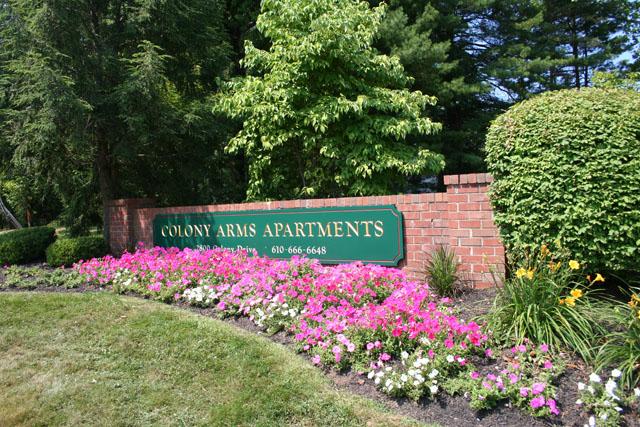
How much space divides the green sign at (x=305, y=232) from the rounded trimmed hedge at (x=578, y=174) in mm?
Result: 1633

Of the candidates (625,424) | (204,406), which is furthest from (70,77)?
(625,424)

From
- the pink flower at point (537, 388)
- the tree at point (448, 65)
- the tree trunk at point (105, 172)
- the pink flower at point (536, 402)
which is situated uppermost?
the tree at point (448, 65)

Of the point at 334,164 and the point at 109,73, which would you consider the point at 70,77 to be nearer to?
the point at 109,73

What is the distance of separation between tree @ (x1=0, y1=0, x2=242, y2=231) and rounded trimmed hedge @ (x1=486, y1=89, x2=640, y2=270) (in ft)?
20.9

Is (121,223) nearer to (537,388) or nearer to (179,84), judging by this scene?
(179,84)

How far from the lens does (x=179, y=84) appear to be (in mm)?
10711

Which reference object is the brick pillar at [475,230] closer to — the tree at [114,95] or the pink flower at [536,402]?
the pink flower at [536,402]

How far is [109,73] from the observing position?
360 inches

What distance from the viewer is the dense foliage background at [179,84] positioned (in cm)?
824

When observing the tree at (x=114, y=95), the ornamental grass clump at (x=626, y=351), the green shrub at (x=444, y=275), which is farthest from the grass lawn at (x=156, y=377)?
the tree at (x=114, y=95)

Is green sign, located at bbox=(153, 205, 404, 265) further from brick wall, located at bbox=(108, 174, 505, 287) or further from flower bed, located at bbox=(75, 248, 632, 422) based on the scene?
flower bed, located at bbox=(75, 248, 632, 422)

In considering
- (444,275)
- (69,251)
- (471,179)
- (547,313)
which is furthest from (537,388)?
(69,251)

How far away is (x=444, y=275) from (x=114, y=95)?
6821 millimetres

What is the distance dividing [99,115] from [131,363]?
6.29 meters
